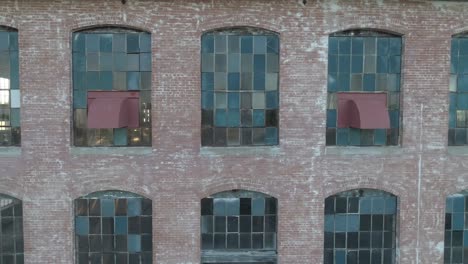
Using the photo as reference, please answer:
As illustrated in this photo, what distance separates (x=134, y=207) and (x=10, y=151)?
331 cm

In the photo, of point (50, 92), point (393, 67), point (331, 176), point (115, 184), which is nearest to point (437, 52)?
point (393, 67)

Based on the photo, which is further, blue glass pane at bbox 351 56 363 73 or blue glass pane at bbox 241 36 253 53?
blue glass pane at bbox 351 56 363 73

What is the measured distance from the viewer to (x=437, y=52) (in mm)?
11062

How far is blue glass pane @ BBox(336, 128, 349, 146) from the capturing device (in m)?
11.3

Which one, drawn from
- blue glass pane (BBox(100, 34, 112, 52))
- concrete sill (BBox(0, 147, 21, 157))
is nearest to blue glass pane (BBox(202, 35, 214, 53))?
blue glass pane (BBox(100, 34, 112, 52))

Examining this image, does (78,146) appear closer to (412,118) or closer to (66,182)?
(66,182)

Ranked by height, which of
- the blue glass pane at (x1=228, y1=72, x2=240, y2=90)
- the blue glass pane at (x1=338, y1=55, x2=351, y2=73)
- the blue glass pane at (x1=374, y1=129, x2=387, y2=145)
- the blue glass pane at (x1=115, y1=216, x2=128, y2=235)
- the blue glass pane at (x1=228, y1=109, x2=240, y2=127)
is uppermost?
the blue glass pane at (x1=338, y1=55, x2=351, y2=73)

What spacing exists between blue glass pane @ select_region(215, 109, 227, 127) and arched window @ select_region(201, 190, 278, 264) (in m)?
1.76

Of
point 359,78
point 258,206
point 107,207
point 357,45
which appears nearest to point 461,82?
point 359,78

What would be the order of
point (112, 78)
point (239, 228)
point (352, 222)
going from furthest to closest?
point (352, 222) < point (239, 228) < point (112, 78)

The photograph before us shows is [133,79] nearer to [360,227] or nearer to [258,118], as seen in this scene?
[258,118]

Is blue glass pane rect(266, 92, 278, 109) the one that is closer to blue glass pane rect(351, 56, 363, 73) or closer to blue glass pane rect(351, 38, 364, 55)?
blue glass pane rect(351, 56, 363, 73)

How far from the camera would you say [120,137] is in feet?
36.4

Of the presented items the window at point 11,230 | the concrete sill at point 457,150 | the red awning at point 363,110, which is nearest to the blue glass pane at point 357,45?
the red awning at point 363,110
